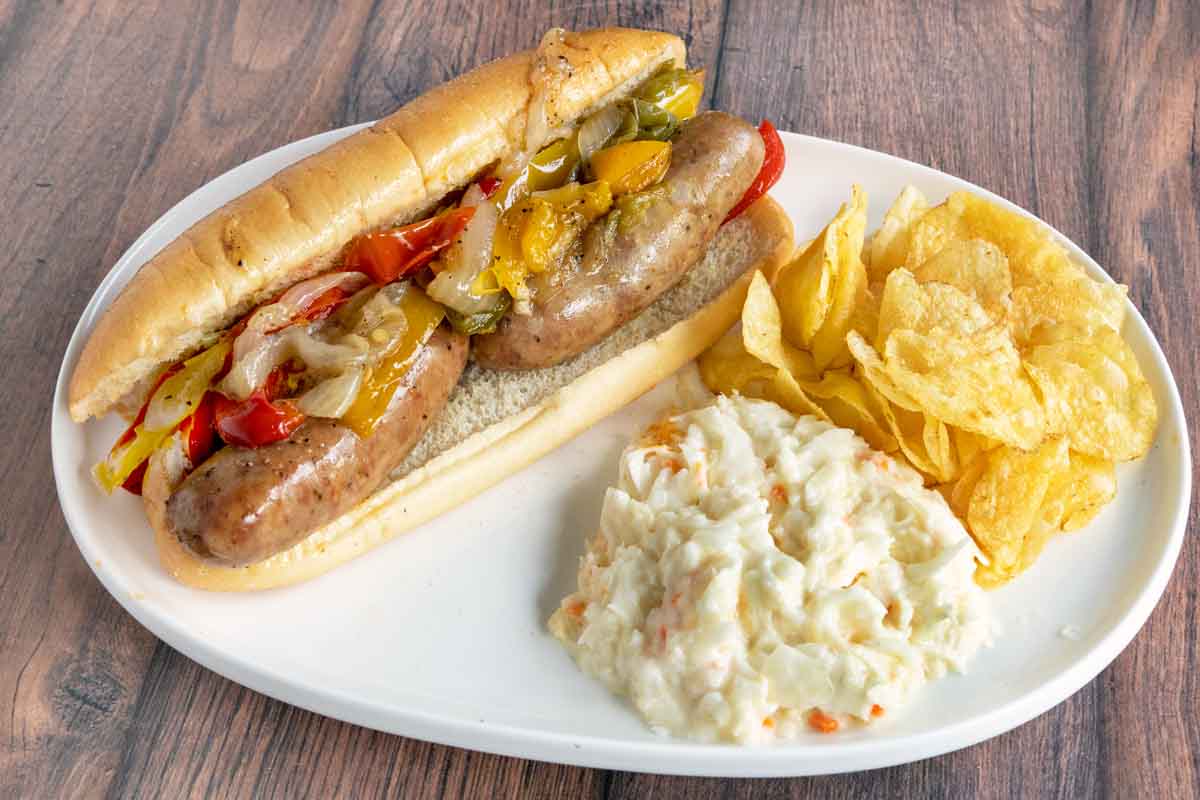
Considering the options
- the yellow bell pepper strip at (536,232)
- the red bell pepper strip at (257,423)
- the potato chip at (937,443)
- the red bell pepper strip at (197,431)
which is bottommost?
the potato chip at (937,443)

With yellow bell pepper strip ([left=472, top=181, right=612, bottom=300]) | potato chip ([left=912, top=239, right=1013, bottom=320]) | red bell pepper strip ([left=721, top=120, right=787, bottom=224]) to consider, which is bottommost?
potato chip ([left=912, top=239, right=1013, bottom=320])

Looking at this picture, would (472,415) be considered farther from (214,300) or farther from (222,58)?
(222,58)

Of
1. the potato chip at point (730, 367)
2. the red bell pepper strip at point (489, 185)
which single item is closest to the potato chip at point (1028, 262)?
the potato chip at point (730, 367)

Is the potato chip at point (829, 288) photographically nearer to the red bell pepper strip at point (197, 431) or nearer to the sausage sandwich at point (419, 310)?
the sausage sandwich at point (419, 310)

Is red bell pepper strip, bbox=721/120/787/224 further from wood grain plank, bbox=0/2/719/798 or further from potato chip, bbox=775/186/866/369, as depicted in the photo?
wood grain plank, bbox=0/2/719/798

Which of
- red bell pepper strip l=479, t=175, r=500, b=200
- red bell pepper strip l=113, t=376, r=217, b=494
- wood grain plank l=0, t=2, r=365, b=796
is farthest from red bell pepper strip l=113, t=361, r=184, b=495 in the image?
red bell pepper strip l=479, t=175, r=500, b=200

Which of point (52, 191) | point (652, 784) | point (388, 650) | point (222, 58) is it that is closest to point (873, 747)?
point (652, 784)

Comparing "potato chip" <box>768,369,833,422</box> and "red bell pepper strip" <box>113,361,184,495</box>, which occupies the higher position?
"red bell pepper strip" <box>113,361,184,495</box>
